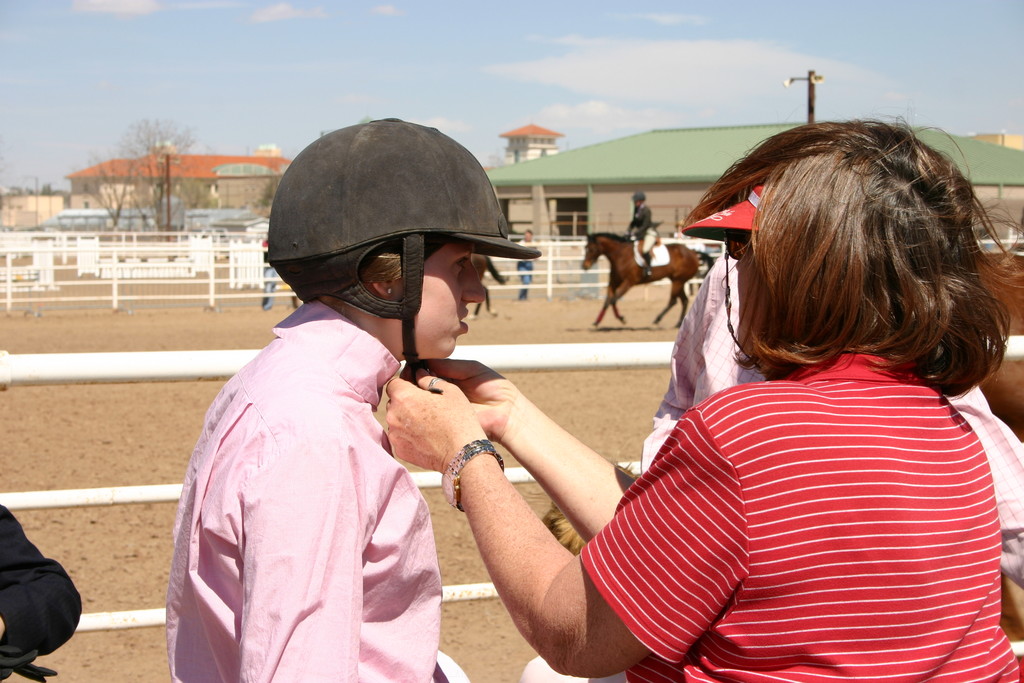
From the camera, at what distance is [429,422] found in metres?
1.48

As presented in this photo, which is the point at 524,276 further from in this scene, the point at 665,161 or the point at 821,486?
the point at 665,161

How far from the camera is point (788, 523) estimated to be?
3.43 ft

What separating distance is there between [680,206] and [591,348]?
43977 millimetres

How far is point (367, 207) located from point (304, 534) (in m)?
0.51

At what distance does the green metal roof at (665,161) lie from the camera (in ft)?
145

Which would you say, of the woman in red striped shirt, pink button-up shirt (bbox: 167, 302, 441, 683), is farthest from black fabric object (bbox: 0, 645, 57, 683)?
the woman in red striped shirt

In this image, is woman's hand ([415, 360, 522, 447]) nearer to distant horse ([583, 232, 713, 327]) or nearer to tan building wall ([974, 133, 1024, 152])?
distant horse ([583, 232, 713, 327])

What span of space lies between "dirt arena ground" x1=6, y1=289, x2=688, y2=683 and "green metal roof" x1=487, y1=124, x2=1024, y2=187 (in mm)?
34433

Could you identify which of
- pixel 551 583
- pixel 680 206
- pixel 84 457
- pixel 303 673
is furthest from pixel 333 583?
pixel 680 206

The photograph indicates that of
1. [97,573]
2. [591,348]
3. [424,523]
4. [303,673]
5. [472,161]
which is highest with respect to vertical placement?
[472,161]

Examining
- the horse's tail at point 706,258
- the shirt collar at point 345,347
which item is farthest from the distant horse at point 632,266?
the shirt collar at point 345,347

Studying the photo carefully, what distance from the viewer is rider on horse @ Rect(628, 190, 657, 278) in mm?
16562

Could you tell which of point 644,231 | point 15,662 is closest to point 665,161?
point 644,231

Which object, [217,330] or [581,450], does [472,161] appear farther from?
[217,330]
